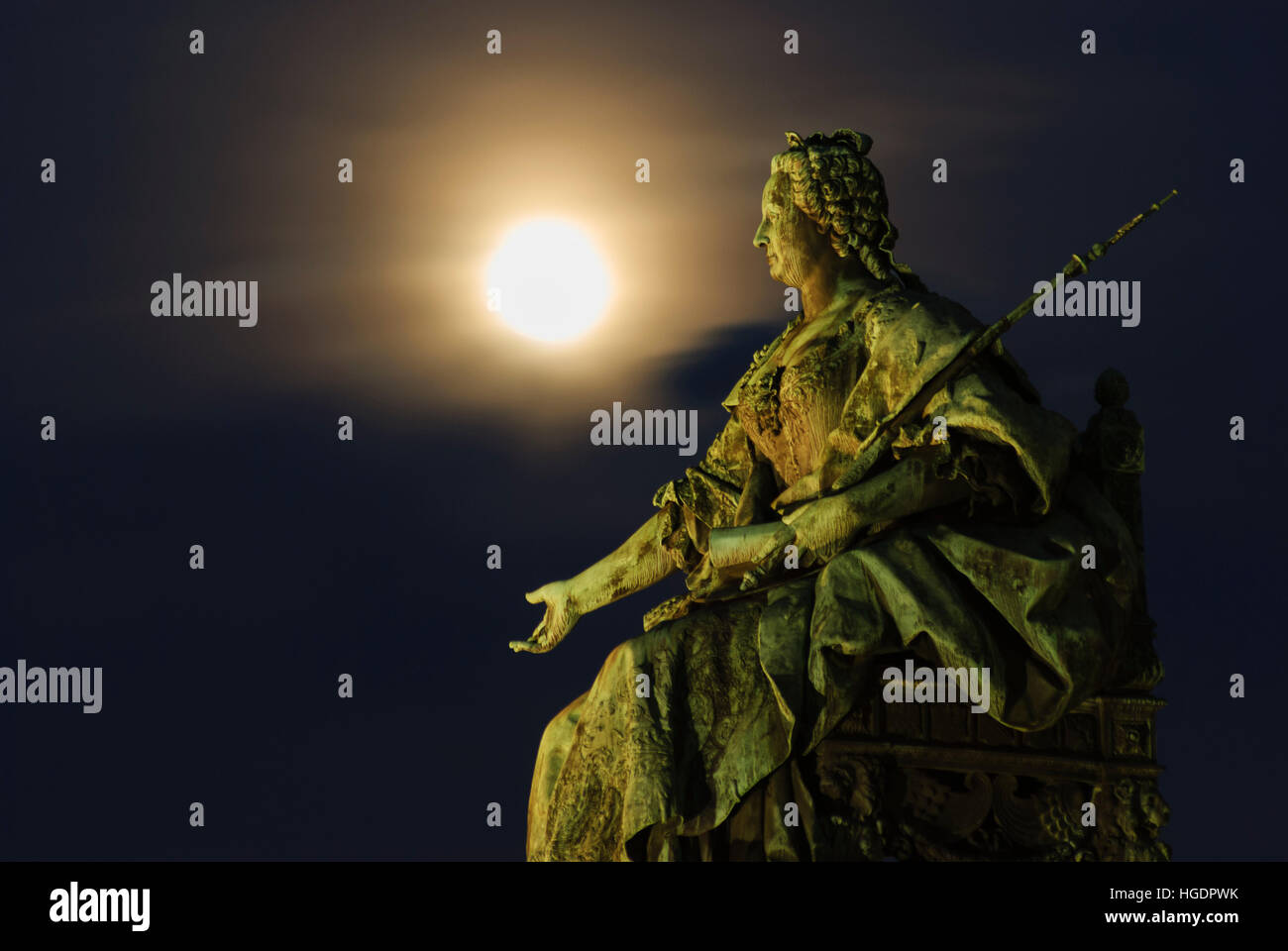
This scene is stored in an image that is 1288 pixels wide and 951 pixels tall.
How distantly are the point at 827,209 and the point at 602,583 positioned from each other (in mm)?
1688

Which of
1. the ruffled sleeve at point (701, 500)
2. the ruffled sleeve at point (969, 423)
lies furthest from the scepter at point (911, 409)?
the ruffled sleeve at point (701, 500)

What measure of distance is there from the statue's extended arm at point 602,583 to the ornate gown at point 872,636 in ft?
2.89

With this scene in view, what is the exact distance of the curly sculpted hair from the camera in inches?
429

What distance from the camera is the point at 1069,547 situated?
33.2 ft

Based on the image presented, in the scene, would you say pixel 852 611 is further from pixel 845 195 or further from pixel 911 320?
pixel 845 195

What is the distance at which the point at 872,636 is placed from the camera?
10031mm

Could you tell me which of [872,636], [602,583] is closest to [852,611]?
[872,636]

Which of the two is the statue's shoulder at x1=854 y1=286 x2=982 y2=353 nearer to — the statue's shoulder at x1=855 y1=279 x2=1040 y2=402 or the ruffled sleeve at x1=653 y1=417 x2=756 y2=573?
the statue's shoulder at x1=855 y1=279 x2=1040 y2=402

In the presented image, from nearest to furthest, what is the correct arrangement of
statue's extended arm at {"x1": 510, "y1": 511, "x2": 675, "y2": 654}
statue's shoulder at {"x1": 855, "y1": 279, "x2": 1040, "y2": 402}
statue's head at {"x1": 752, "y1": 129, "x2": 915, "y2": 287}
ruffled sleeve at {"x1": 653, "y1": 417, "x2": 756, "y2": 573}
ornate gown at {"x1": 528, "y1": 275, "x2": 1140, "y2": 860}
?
ornate gown at {"x1": 528, "y1": 275, "x2": 1140, "y2": 860} < statue's shoulder at {"x1": 855, "y1": 279, "x2": 1040, "y2": 402} < statue's head at {"x1": 752, "y1": 129, "x2": 915, "y2": 287} < ruffled sleeve at {"x1": 653, "y1": 417, "x2": 756, "y2": 573} < statue's extended arm at {"x1": 510, "y1": 511, "x2": 675, "y2": 654}

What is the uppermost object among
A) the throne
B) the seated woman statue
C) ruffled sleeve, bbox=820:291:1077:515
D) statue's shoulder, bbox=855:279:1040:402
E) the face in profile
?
the face in profile

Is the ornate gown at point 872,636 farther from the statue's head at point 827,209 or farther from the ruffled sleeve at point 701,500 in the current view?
the ruffled sleeve at point 701,500

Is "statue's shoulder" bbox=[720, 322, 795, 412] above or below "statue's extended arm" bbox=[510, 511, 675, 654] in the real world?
above

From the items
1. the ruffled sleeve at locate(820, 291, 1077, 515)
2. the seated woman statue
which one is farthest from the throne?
the ruffled sleeve at locate(820, 291, 1077, 515)

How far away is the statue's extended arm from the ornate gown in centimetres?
88
